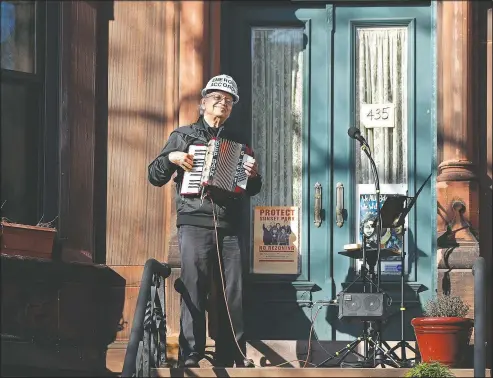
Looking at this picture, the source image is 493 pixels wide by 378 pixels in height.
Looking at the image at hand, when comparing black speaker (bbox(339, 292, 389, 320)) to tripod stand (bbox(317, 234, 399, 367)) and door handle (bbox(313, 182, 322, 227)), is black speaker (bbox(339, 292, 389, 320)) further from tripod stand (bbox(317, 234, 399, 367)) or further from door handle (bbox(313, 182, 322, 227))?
door handle (bbox(313, 182, 322, 227))

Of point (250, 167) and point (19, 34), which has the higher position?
point (19, 34)

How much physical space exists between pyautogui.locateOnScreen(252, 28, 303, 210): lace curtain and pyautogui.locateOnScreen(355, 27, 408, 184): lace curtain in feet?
1.72

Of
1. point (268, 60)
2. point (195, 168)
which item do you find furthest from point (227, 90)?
point (268, 60)

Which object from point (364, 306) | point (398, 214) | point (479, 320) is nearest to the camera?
point (479, 320)

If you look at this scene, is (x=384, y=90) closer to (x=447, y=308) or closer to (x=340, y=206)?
(x=340, y=206)

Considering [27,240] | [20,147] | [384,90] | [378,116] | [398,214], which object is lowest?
[27,240]

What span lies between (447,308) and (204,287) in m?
1.82

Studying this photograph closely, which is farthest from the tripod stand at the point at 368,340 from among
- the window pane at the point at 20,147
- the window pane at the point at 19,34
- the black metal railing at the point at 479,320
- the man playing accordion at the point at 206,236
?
the window pane at the point at 19,34

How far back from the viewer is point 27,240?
11242 millimetres

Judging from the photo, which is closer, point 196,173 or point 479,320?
point 479,320

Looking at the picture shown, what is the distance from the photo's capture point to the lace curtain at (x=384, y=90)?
1188 cm

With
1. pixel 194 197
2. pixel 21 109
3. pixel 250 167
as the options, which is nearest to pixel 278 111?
pixel 250 167

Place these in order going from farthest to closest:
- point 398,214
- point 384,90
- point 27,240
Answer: point 384,90 → point 27,240 → point 398,214

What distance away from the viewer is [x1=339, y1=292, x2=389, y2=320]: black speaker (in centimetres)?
1045
